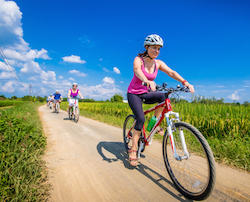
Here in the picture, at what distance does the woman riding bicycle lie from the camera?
7.57 feet

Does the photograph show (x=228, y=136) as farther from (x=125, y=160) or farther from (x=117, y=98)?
(x=117, y=98)

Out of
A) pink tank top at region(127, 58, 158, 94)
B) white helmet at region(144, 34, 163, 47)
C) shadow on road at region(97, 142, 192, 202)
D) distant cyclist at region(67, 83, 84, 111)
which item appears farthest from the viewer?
distant cyclist at region(67, 83, 84, 111)

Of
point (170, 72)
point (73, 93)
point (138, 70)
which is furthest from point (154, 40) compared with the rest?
point (73, 93)

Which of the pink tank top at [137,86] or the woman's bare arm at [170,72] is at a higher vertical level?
the woman's bare arm at [170,72]

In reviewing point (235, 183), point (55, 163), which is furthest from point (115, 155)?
point (235, 183)

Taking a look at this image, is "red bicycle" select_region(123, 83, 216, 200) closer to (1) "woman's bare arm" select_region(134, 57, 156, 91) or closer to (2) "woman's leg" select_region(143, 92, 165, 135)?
(2) "woman's leg" select_region(143, 92, 165, 135)

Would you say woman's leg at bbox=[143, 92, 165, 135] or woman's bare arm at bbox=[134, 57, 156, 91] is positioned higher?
woman's bare arm at bbox=[134, 57, 156, 91]

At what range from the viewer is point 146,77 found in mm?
2363

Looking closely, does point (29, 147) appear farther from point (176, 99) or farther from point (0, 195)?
point (176, 99)

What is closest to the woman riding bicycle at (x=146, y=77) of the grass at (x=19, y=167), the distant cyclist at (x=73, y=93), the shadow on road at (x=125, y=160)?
the shadow on road at (x=125, y=160)

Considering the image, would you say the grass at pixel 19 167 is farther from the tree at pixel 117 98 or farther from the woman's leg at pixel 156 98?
the tree at pixel 117 98

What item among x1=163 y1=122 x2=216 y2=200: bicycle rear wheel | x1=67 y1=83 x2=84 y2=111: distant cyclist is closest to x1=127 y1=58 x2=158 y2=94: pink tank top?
x1=163 y1=122 x2=216 y2=200: bicycle rear wheel

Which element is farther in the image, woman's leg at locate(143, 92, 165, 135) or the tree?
the tree

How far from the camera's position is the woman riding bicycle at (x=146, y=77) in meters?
2.31
